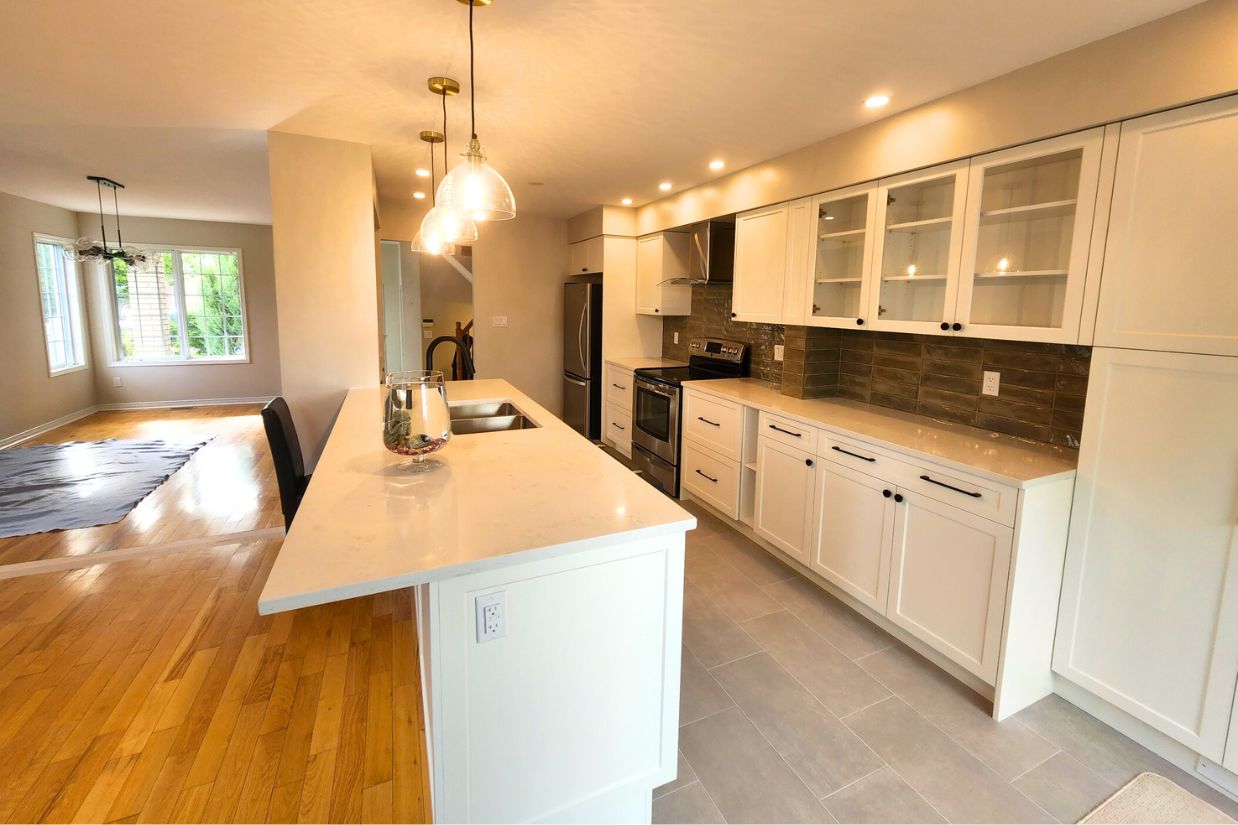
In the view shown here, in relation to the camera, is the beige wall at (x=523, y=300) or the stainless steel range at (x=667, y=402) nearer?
the stainless steel range at (x=667, y=402)

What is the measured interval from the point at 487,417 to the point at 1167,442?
272cm

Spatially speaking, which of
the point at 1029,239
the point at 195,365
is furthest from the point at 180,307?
the point at 1029,239

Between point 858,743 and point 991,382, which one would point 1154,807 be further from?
point 991,382

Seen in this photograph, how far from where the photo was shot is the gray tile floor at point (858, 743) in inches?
66.1

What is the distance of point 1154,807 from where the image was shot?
5.49 feet

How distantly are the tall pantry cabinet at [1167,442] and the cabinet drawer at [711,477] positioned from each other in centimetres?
180

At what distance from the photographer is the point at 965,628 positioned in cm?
213

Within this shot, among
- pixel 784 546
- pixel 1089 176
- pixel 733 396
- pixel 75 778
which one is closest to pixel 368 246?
pixel 733 396

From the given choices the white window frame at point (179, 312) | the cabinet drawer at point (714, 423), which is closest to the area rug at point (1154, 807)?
the cabinet drawer at point (714, 423)

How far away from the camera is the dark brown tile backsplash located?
2307 mm

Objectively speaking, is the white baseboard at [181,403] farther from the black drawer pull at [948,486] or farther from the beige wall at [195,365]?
the black drawer pull at [948,486]

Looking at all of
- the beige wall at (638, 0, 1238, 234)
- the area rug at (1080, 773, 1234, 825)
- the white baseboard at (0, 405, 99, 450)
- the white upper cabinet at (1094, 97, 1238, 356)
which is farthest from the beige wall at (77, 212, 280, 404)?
the area rug at (1080, 773, 1234, 825)

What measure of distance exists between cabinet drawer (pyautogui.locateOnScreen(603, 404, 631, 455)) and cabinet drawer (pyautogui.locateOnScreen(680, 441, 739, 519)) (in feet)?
2.95

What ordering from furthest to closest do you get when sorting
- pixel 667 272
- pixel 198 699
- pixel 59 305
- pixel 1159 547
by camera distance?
1. pixel 59 305
2. pixel 667 272
3. pixel 198 699
4. pixel 1159 547
